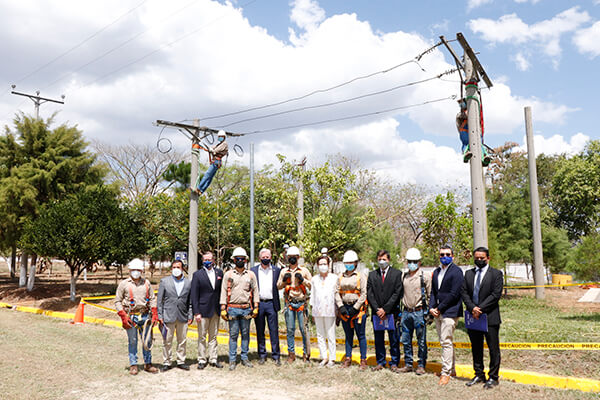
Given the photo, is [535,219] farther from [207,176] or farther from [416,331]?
[416,331]

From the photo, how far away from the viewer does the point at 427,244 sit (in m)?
20.3

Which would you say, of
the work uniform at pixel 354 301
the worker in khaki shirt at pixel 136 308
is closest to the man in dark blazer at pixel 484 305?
the work uniform at pixel 354 301

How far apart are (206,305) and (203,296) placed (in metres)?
0.17

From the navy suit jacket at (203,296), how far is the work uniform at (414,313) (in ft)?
11.3

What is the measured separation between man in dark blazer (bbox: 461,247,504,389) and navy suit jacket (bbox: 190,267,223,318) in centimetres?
439

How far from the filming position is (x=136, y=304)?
322 inches

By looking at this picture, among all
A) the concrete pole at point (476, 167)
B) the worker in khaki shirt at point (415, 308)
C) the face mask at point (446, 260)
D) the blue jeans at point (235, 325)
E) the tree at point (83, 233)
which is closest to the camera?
the face mask at point (446, 260)

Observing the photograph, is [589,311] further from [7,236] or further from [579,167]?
[7,236]

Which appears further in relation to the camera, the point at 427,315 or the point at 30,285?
the point at 30,285

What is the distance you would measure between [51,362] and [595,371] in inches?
385

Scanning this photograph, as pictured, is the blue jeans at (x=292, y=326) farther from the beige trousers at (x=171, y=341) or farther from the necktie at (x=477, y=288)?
the necktie at (x=477, y=288)

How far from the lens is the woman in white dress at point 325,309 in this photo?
841 centimetres

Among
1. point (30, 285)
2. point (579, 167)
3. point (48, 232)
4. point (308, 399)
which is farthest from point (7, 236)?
point (579, 167)

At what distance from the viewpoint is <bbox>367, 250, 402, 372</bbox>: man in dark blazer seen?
7766 mm
